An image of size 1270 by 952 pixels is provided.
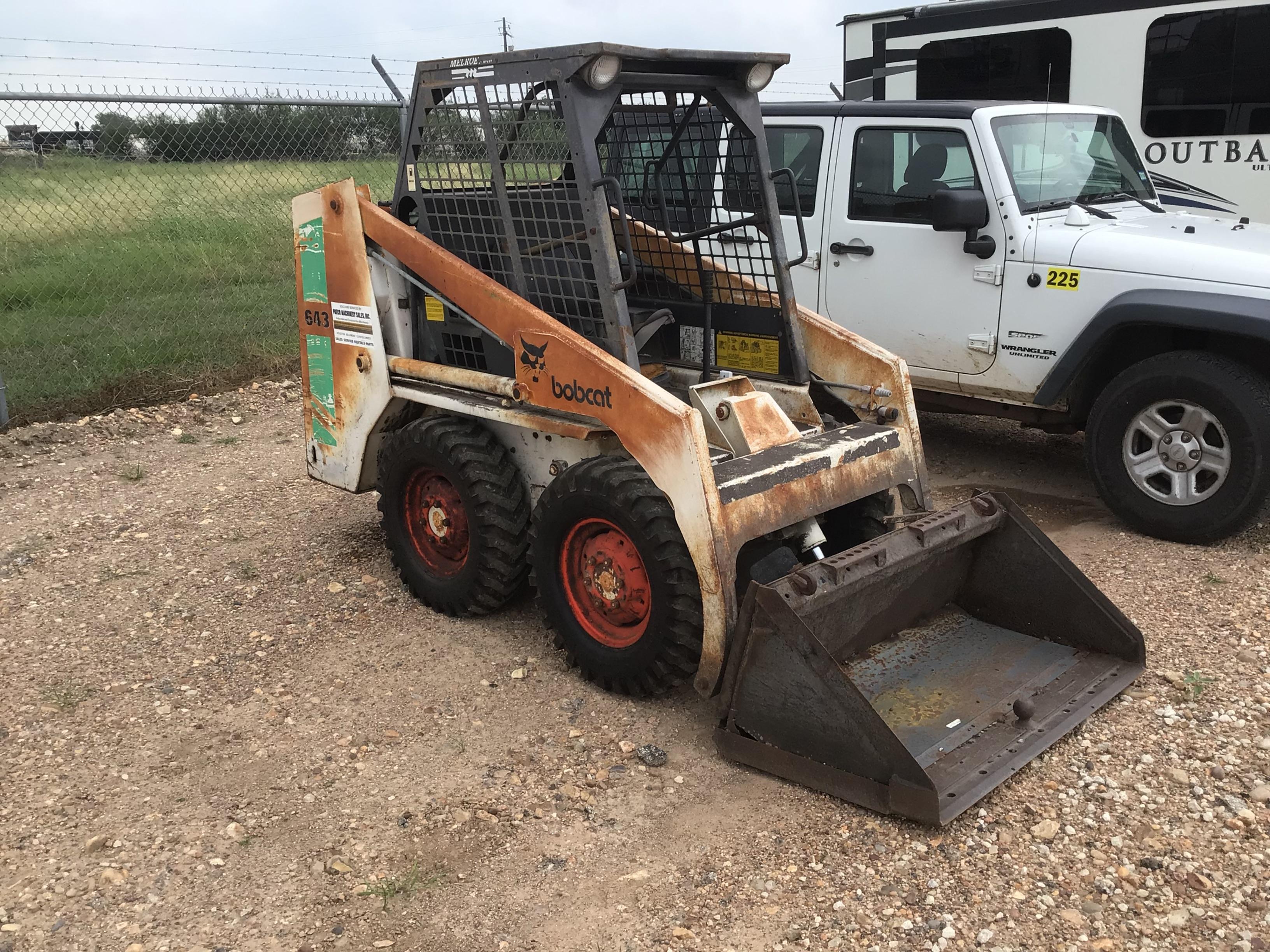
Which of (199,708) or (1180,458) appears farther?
(1180,458)

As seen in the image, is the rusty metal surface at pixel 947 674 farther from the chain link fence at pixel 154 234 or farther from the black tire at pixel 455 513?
the chain link fence at pixel 154 234

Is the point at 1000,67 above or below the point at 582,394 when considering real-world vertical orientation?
above

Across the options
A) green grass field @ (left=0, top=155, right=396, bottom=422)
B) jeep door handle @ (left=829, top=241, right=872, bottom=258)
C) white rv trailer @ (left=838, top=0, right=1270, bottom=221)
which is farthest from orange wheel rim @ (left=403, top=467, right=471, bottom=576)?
white rv trailer @ (left=838, top=0, right=1270, bottom=221)

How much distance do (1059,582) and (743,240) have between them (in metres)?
1.82

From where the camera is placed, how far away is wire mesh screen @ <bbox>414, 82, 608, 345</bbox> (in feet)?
13.4

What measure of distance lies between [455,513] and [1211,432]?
136 inches

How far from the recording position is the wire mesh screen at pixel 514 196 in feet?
13.4

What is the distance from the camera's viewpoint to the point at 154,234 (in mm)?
9219

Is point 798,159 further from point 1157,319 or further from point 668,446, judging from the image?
point 668,446

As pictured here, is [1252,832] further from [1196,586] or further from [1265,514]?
[1265,514]

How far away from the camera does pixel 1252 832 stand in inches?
122

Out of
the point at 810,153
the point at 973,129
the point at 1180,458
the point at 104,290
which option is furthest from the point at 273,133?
the point at 1180,458

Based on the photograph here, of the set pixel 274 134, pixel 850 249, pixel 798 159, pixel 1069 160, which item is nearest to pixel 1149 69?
pixel 1069 160

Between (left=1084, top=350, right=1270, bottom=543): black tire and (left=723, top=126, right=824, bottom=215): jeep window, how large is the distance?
6.62ft
